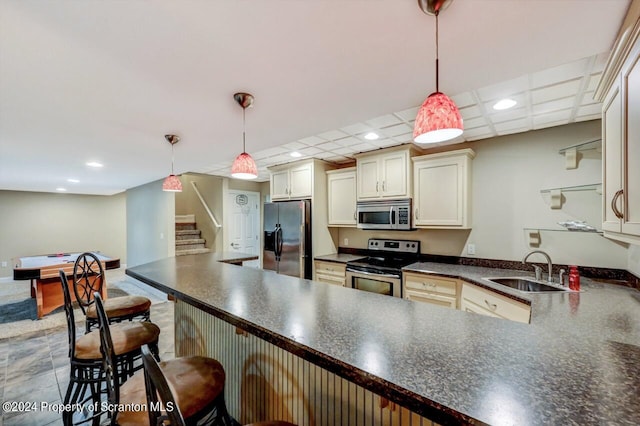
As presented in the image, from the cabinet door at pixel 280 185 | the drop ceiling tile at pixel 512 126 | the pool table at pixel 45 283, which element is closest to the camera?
the drop ceiling tile at pixel 512 126

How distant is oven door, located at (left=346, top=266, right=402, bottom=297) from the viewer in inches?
116

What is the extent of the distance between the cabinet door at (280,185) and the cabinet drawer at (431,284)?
2205 mm

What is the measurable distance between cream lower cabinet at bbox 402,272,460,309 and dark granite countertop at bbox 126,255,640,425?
111 cm

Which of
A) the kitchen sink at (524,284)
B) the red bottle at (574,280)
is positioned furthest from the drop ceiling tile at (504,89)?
the kitchen sink at (524,284)

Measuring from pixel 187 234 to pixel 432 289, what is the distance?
5544 mm

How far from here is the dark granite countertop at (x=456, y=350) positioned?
0.58 m

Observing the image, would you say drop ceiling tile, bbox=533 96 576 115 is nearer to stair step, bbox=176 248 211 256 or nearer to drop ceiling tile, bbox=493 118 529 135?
drop ceiling tile, bbox=493 118 529 135

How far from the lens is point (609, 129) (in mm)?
1406

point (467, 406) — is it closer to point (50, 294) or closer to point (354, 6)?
point (354, 6)

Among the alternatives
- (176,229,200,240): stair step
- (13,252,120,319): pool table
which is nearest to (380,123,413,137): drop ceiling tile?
(13,252,120,319): pool table

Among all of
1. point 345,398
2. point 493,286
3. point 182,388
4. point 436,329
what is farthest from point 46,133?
point 493,286

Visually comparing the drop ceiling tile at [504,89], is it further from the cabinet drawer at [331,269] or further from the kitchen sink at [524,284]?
the cabinet drawer at [331,269]

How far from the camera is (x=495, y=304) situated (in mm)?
2143

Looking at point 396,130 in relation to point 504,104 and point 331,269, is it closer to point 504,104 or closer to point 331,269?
point 504,104
